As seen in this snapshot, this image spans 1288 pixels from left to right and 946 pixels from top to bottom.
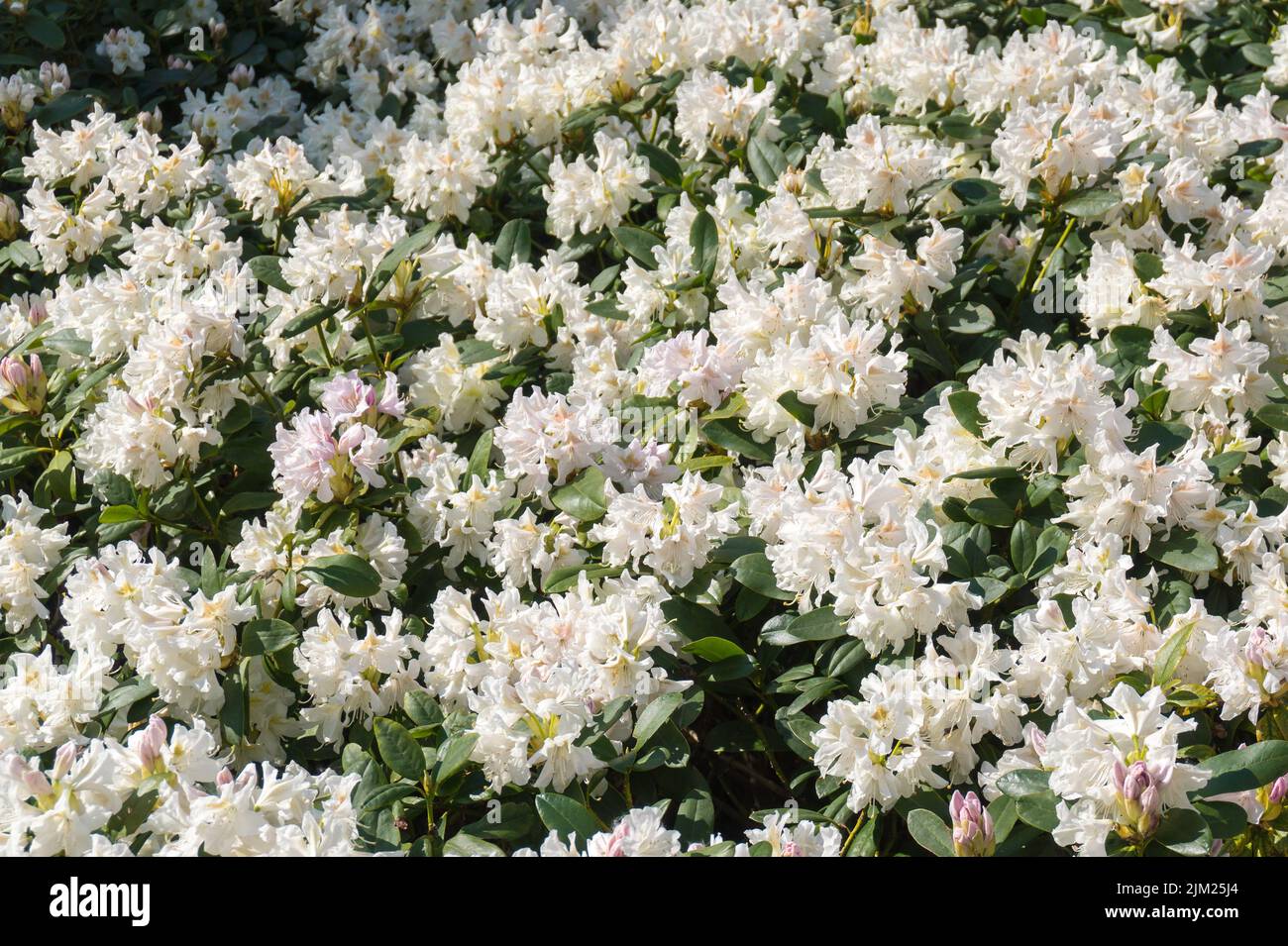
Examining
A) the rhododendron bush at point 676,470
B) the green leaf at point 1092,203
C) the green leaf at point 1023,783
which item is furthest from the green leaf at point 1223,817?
the green leaf at point 1092,203

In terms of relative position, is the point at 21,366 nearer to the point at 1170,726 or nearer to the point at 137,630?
the point at 137,630

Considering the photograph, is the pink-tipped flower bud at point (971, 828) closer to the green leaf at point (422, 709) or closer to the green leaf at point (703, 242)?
the green leaf at point (422, 709)

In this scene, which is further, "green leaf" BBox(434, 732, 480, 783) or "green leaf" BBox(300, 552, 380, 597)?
"green leaf" BBox(300, 552, 380, 597)

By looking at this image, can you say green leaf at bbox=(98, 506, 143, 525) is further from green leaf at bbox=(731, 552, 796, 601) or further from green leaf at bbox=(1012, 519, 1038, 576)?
green leaf at bbox=(1012, 519, 1038, 576)

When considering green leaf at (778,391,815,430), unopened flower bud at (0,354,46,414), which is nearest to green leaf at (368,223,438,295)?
unopened flower bud at (0,354,46,414)

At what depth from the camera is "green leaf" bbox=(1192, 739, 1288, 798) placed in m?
1.49

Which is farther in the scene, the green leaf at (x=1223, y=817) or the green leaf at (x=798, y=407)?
the green leaf at (x=798, y=407)

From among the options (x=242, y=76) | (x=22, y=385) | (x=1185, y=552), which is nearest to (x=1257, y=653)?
(x=1185, y=552)

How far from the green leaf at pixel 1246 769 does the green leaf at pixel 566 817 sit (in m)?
0.70

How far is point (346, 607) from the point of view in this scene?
198cm

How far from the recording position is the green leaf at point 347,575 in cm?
186

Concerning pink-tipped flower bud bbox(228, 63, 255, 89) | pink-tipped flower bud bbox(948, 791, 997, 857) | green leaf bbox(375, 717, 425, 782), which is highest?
pink-tipped flower bud bbox(228, 63, 255, 89)

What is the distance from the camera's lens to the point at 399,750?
5.57 ft

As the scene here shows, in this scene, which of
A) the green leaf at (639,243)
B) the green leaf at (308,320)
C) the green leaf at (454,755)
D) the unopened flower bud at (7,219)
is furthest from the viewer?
the unopened flower bud at (7,219)
